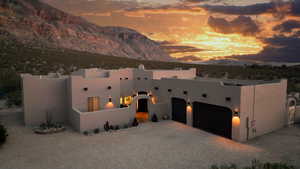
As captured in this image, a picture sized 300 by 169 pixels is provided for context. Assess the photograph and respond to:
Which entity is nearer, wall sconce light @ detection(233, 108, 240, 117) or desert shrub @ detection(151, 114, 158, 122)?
wall sconce light @ detection(233, 108, 240, 117)

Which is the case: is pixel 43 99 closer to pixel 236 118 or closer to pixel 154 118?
pixel 154 118

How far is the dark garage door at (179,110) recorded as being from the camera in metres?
17.5

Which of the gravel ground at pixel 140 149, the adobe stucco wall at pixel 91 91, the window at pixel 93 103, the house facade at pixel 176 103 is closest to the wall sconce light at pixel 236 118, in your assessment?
the house facade at pixel 176 103

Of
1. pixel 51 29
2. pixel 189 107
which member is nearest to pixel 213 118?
pixel 189 107

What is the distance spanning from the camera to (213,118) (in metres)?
14.9

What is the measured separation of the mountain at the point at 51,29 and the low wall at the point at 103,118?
65.0 metres

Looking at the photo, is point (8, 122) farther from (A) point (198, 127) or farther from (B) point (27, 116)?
(A) point (198, 127)

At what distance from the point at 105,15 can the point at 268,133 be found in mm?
88247

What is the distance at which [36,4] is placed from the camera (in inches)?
4823

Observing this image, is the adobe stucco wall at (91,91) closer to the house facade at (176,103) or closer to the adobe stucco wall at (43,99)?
the house facade at (176,103)

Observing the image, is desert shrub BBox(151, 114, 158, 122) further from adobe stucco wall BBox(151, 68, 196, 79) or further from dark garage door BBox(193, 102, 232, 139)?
adobe stucco wall BBox(151, 68, 196, 79)

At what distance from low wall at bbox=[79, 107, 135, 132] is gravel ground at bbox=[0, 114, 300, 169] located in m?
1.05

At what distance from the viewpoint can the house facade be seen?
13352mm

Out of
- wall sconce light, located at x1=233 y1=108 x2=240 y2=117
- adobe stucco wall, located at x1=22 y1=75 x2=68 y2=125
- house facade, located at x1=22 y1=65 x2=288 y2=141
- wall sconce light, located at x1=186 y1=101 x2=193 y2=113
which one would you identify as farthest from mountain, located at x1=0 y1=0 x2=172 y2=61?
wall sconce light, located at x1=233 y1=108 x2=240 y2=117
